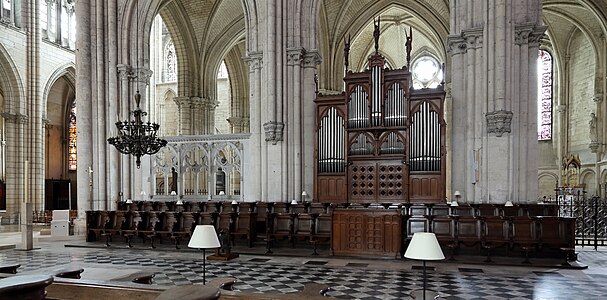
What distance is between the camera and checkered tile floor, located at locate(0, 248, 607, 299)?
7184 mm

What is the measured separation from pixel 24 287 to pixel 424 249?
3.29 meters

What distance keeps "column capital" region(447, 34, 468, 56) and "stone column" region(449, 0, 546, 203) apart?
0.04m

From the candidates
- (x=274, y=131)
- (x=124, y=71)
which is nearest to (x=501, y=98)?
(x=274, y=131)

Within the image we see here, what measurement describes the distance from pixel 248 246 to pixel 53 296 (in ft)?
29.1

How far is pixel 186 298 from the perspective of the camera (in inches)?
93.8

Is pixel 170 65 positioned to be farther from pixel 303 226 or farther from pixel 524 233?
pixel 524 233

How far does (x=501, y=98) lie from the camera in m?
12.4

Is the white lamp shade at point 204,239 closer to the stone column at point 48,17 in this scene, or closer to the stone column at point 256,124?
the stone column at point 256,124

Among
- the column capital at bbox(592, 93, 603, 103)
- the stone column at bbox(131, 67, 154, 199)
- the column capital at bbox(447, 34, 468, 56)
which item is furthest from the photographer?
the column capital at bbox(592, 93, 603, 103)

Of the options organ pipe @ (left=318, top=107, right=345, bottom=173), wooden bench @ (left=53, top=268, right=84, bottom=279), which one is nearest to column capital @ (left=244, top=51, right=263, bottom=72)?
organ pipe @ (left=318, top=107, right=345, bottom=173)

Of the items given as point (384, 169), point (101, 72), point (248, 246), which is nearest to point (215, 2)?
point (101, 72)

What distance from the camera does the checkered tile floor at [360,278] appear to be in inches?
283

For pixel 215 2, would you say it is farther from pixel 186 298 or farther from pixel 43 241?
pixel 186 298

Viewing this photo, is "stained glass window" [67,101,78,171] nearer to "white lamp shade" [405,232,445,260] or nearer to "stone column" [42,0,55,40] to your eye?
"stone column" [42,0,55,40]
